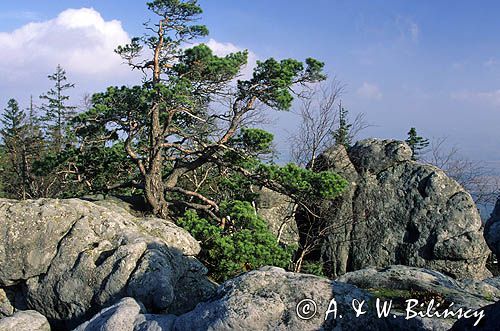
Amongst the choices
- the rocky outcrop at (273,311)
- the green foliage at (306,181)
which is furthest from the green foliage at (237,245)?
the rocky outcrop at (273,311)

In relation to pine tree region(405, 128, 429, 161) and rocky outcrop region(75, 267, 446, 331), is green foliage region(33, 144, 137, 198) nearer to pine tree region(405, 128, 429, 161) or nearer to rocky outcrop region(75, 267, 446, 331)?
rocky outcrop region(75, 267, 446, 331)

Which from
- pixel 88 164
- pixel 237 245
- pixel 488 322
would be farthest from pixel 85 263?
pixel 88 164

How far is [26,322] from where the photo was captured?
8.21 m

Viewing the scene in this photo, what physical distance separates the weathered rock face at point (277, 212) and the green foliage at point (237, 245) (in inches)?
166

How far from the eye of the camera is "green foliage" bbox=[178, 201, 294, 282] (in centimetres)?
1097

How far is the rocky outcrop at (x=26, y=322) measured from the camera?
25.9 feet

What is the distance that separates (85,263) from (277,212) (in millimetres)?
9100

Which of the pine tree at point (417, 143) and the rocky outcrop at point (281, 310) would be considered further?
the pine tree at point (417, 143)

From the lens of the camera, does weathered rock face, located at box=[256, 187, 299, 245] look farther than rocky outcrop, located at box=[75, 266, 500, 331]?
Yes

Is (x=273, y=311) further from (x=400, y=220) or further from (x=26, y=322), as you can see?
(x=400, y=220)

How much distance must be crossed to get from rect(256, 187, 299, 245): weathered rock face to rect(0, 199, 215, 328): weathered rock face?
273 inches

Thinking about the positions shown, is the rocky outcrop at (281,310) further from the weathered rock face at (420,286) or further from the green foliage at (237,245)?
the green foliage at (237,245)

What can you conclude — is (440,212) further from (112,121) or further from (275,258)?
(112,121)

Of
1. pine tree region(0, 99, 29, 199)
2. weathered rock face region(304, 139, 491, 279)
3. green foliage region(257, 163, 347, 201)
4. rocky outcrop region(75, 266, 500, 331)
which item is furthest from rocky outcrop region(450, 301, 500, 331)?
pine tree region(0, 99, 29, 199)
